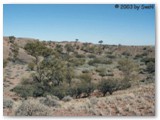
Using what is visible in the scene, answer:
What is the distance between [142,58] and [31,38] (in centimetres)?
207

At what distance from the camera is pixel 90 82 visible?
34.7 feet

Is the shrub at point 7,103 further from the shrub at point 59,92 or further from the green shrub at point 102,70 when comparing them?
the green shrub at point 102,70

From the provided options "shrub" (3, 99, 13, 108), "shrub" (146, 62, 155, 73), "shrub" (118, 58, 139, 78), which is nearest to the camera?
"shrub" (146, 62, 155, 73)

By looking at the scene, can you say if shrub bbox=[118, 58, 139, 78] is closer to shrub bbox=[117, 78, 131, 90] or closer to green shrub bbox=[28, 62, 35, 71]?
shrub bbox=[117, 78, 131, 90]

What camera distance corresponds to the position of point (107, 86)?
10.5 metres

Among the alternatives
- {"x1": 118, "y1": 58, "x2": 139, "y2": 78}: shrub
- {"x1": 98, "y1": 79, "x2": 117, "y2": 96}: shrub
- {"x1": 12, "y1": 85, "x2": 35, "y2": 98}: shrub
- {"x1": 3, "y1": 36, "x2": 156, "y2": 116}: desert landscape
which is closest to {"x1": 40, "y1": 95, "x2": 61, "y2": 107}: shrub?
{"x1": 3, "y1": 36, "x2": 156, "y2": 116}: desert landscape

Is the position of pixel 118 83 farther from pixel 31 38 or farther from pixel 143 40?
pixel 31 38

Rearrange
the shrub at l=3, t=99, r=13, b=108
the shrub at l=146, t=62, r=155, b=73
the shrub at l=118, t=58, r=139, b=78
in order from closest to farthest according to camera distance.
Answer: the shrub at l=146, t=62, r=155, b=73
the shrub at l=118, t=58, r=139, b=78
the shrub at l=3, t=99, r=13, b=108

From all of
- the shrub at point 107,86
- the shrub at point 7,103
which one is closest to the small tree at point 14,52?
the shrub at point 7,103

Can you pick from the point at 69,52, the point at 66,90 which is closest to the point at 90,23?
the point at 69,52

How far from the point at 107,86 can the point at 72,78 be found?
68 cm

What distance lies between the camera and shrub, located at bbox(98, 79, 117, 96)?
10453 millimetres

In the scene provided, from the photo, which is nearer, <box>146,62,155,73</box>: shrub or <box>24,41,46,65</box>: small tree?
<box>146,62,155,73</box>: shrub

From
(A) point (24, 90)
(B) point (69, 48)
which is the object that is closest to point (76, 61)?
(B) point (69, 48)
